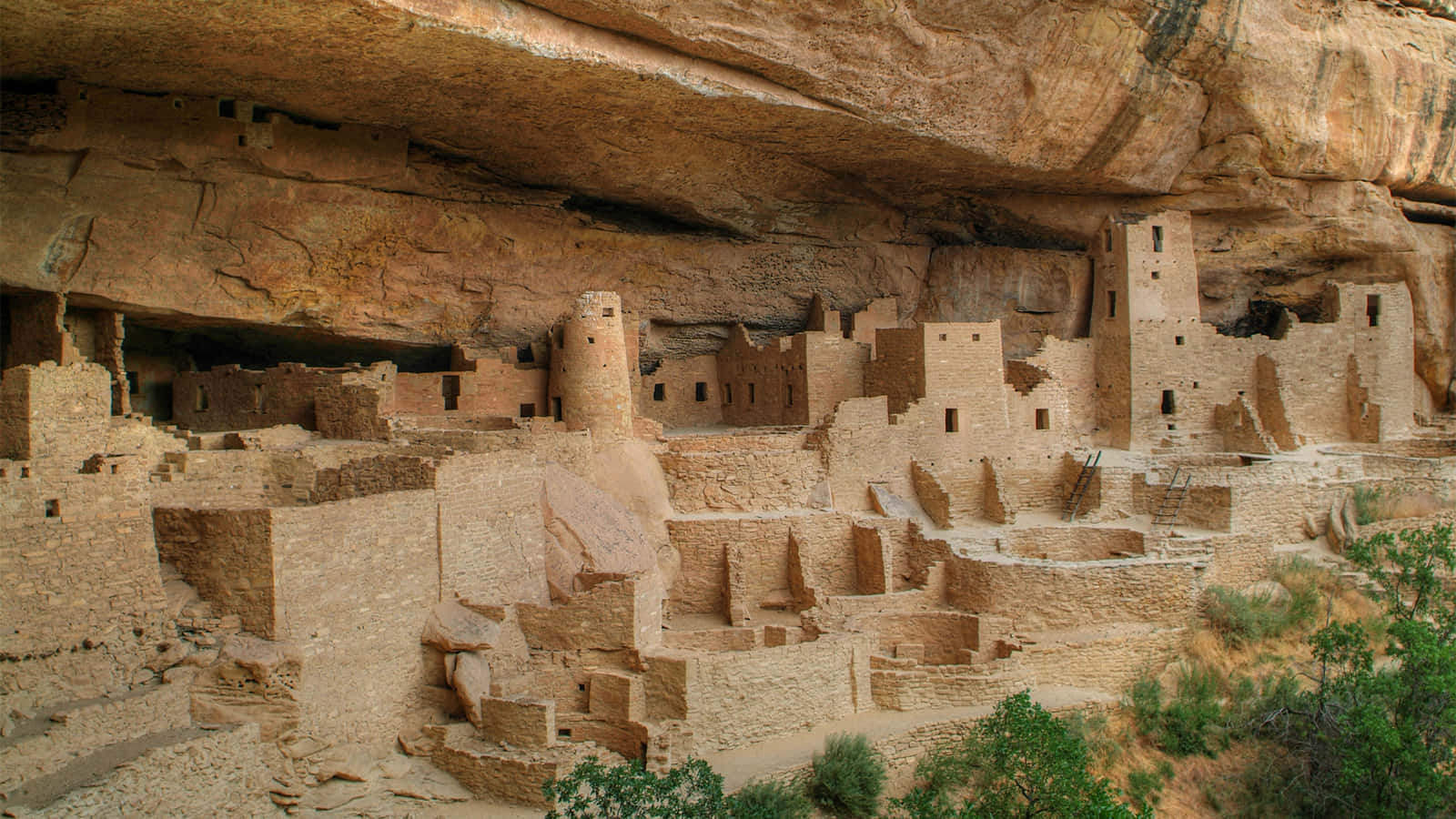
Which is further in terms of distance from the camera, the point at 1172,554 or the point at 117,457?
the point at 1172,554

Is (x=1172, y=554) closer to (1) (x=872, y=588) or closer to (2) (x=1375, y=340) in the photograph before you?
(1) (x=872, y=588)

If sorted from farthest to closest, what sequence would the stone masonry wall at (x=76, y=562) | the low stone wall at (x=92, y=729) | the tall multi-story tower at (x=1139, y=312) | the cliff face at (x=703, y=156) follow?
1. the tall multi-story tower at (x=1139, y=312)
2. the cliff face at (x=703, y=156)
3. the stone masonry wall at (x=76, y=562)
4. the low stone wall at (x=92, y=729)

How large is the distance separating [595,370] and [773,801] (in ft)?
23.7

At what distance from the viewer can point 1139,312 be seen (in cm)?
2116

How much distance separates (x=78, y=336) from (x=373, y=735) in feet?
25.6

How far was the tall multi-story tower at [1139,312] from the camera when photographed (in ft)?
68.7

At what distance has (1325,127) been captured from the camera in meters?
→ 20.2

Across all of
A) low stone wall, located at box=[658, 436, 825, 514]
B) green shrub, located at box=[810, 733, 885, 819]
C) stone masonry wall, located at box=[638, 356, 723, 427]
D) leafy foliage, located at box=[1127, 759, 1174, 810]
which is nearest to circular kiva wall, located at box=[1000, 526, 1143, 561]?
low stone wall, located at box=[658, 436, 825, 514]

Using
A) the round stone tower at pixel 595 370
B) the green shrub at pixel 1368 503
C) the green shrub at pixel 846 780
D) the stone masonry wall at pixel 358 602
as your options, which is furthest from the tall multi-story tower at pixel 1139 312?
the stone masonry wall at pixel 358 602

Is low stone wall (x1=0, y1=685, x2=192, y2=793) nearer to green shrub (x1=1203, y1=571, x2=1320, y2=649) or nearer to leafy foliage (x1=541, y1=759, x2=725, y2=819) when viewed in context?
leafy foliage (x1=541, y1=759, x2=725, y2=819)

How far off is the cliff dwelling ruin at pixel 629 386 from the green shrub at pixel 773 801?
0.98 feet

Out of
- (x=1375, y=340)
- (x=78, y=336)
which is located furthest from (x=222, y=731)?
(x=1375, y=340)

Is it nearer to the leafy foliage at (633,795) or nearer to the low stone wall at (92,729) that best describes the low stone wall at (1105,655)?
the leafy foliage at (633,795)

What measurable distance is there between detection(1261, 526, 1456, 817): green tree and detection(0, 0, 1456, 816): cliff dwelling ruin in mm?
1825
